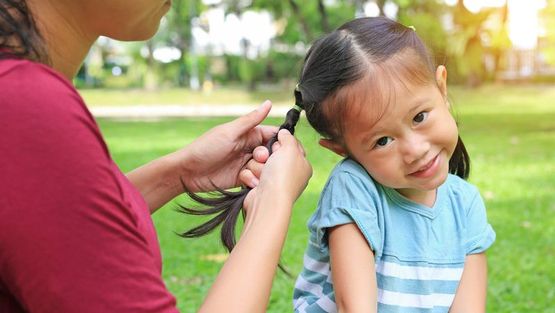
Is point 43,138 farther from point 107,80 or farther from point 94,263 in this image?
point 107,80

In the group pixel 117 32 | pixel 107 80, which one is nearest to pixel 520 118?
pixel 117 32

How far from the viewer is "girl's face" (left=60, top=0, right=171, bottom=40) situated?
4.32 ft

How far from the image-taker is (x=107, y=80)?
3231cm

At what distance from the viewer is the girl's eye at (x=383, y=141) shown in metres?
1.79

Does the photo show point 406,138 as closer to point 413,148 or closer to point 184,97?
point 413,148

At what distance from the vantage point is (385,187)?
189cm

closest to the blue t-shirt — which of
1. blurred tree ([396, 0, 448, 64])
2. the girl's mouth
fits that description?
the girl's mouth

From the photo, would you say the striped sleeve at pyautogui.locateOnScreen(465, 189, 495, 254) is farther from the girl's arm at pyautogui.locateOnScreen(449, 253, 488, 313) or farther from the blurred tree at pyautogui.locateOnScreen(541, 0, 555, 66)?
the blurred tree at pyautogui.locateOnScreen(541, 0, 555, 66)

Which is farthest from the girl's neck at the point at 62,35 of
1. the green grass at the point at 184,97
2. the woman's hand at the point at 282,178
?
the green grass at the point at 184,97

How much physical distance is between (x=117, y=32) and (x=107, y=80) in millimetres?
31704

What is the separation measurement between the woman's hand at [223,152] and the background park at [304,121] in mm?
161

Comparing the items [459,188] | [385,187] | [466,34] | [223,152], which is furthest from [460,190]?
[466,34]

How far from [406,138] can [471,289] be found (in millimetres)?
421

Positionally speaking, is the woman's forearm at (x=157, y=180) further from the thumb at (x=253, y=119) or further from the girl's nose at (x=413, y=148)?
the girl's nose at (x=413, y=148)
